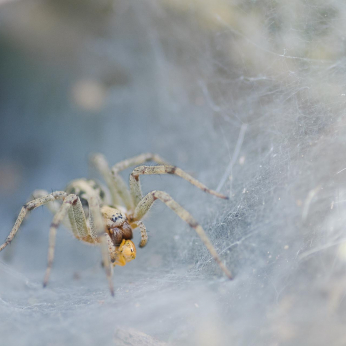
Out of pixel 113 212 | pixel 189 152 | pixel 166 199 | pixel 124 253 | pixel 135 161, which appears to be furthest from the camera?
pixel 189 152

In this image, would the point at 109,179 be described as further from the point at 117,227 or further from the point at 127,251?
the point at 127,251

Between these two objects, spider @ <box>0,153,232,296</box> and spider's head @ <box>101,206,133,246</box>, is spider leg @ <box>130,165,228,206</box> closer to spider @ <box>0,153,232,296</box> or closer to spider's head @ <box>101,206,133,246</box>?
spider @ <box>0,153,232,296</box>

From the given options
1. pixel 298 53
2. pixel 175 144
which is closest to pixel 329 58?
pixel 298 53

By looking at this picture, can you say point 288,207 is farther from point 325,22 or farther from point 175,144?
point 175,144

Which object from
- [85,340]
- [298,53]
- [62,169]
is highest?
[62,169]

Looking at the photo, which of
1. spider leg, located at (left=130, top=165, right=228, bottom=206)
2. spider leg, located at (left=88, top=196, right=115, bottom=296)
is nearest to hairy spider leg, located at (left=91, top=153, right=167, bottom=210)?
spider leg, located at (left=130, top=165, right=228, bottom=206)

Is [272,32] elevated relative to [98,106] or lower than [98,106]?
lower

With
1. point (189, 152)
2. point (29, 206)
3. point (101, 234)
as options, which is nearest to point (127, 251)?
point (101, 234)
